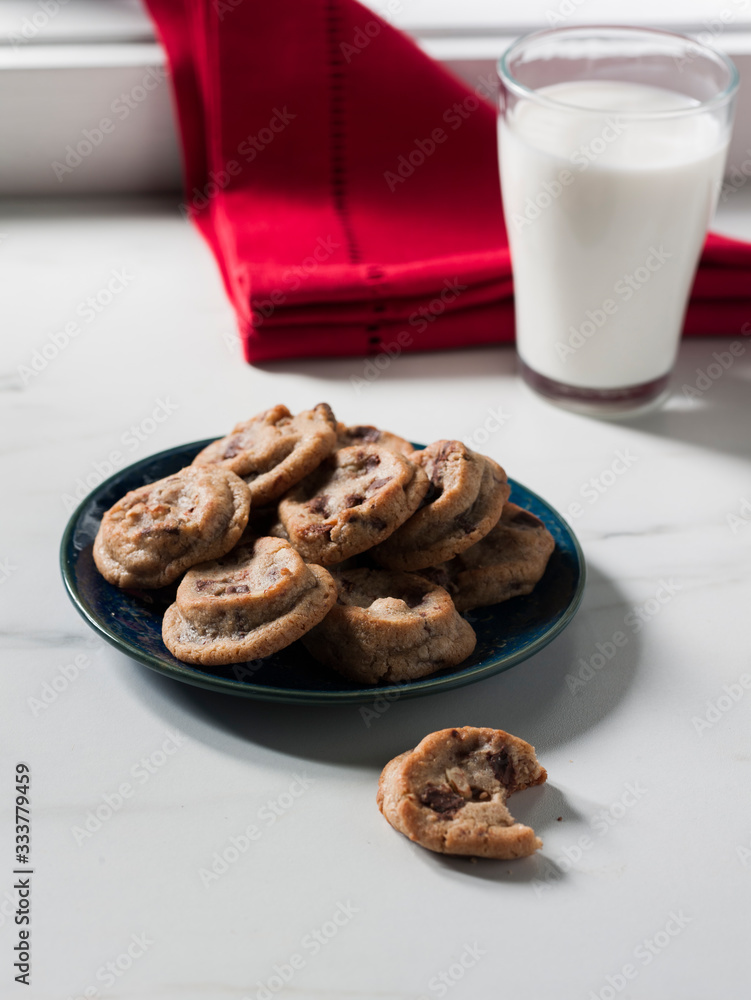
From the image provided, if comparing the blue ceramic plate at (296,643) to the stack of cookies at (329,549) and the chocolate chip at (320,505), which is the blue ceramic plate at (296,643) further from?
the chocolate chip at (320,505)

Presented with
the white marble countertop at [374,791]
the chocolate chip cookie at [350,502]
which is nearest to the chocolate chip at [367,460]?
the chocolate chip cookie at [350,502]

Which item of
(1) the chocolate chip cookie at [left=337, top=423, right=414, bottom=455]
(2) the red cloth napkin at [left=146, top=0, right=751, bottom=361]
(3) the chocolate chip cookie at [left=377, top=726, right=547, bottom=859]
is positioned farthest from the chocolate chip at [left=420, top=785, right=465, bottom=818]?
(2) the red cloth napkin at [left=146, top=0, right=751, bottom=361]

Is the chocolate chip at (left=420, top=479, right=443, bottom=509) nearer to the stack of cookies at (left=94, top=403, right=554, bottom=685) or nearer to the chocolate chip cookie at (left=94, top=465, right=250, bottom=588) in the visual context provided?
the stack of cookies at (left=94, top=403, right=554, bottom=685)

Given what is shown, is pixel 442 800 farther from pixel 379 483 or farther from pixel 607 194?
pixel 607 194

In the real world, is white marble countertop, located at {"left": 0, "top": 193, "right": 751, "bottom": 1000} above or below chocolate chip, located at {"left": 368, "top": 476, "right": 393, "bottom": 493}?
below

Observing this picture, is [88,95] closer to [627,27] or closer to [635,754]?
[627,27]

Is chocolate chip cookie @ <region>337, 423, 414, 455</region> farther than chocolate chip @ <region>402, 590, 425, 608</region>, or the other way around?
chocolate chip cookie @ <region>337, 423, 414, 455</region>

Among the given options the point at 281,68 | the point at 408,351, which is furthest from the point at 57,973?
the point at 281,68
